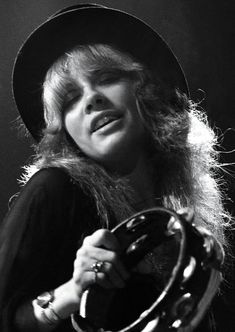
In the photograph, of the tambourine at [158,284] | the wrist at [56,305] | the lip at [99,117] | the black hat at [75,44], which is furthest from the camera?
the black hat at [75,44]

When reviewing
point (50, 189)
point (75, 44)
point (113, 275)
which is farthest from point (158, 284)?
point (75, 44)

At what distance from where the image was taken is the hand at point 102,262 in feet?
2.73

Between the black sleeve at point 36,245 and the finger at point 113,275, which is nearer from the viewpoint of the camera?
the finger at point 113,275

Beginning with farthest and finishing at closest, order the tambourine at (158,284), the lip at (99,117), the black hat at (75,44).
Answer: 1. the black hat at (75,44)
2. the lip at (99,117)
3. the tambourine at (158,284)

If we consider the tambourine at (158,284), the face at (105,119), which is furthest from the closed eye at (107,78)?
the tambourine at (158,284)

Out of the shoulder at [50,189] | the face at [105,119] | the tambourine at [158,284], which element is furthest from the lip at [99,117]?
the tambourine at [158,284]

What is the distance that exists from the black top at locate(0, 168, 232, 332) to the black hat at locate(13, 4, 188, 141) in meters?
0.30

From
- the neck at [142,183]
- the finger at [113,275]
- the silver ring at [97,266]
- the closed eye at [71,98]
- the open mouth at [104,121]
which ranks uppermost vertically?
the closed eye at [71,98]

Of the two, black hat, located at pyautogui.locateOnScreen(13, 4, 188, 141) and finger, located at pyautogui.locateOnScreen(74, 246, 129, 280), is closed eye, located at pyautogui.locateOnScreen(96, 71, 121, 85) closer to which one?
black hat, located at pyautogui.locateOnScreen(13, 4, 188, 141)

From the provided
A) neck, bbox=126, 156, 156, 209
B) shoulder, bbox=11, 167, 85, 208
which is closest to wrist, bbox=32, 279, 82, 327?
shoulder, bbox=11, 167, 85, 208

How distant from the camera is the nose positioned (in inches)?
44.0

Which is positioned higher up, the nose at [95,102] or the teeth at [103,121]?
the nose at [95,102]

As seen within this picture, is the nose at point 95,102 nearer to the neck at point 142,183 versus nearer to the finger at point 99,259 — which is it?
the neck at point 142,183

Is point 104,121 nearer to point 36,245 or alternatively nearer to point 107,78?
point 107,78
